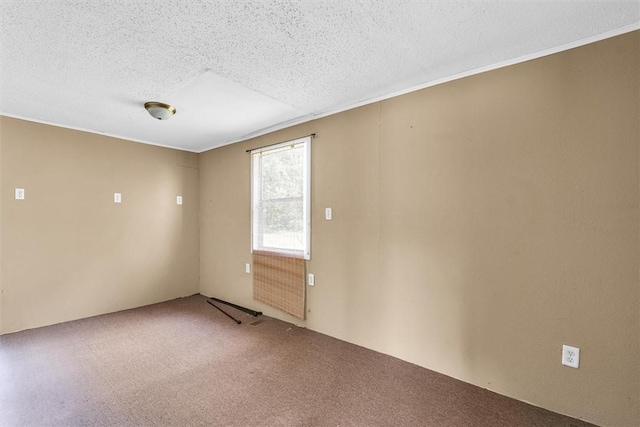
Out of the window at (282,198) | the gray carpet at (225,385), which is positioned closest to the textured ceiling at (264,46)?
the window at (282,198)

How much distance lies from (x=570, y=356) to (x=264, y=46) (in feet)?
8.65

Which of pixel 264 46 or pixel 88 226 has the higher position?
pixel 264 46

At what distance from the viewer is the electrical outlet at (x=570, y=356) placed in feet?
5.59

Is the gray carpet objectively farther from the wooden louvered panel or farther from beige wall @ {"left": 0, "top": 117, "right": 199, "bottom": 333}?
beige wall @ {"left": 0, "top": 117, "right": 199, "bottom": 333}

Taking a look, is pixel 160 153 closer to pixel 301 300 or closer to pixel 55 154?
pixel 55 154

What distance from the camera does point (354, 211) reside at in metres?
2.68

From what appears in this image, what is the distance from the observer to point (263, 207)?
3527 mm

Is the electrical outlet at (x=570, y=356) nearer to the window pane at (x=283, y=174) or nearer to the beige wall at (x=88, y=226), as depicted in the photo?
the window pane at (x=283, y=174)

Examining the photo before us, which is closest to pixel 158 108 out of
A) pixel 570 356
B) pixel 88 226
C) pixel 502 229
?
pixel 88 226

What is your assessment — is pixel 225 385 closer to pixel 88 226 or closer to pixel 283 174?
pixel 283 174

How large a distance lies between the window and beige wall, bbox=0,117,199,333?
1.42 metres

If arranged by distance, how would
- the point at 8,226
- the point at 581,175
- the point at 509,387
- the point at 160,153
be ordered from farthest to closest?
the point at 160,153 → the point at 8,226 → the point at 509,387 → the point at 581,175

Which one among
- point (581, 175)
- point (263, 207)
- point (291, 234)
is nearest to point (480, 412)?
point (581, 175)

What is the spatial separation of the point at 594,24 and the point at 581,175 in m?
0.82
